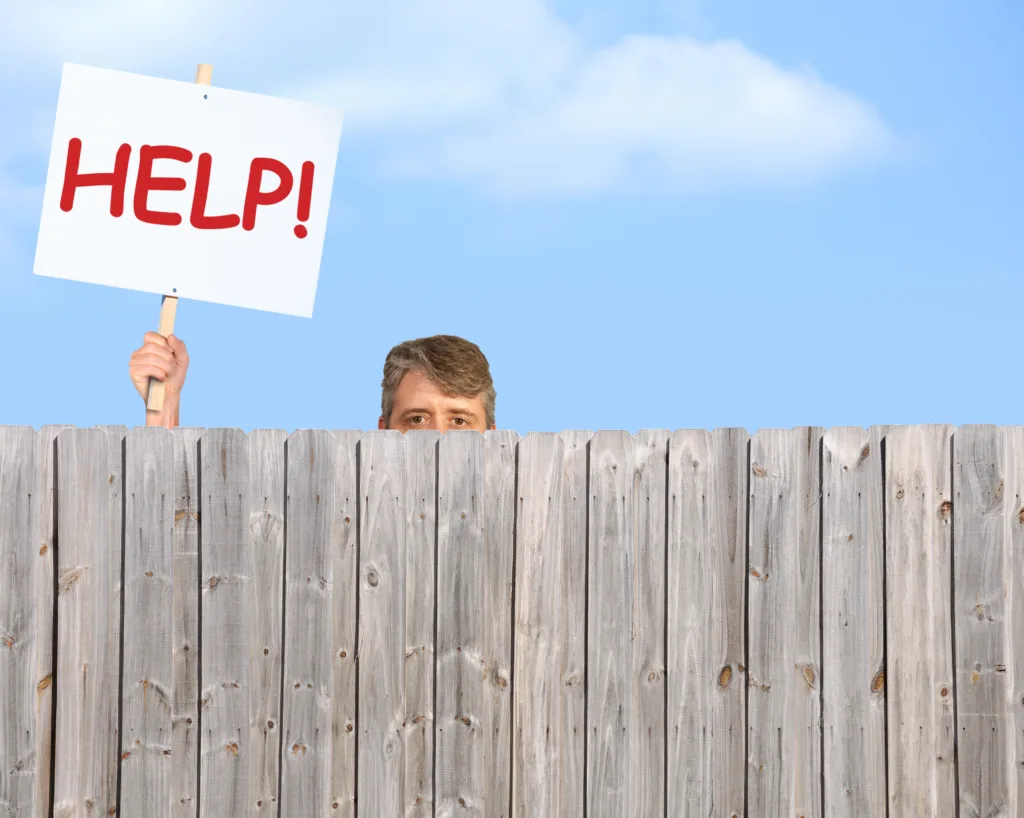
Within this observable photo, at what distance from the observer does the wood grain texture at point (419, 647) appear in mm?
3727

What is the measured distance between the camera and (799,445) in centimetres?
388

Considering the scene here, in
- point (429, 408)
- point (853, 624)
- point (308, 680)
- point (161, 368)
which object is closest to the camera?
point (308, 680)

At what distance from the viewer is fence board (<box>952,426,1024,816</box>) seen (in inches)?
152

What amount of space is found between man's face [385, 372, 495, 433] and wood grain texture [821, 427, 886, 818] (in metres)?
1.58

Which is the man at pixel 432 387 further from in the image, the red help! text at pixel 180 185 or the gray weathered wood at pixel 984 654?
the gray weathered wood at pixel 984 654

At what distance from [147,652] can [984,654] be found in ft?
9.98

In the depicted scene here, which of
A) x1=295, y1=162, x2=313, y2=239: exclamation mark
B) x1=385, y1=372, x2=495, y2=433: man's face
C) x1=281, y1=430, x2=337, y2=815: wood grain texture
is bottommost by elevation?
x1=281, y1=430, x2=337, y2=815: wood grain texture

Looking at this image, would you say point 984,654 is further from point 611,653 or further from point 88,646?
point 88,646

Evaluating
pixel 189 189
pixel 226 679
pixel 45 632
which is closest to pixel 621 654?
pixel 226 679

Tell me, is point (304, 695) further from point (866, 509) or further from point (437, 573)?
point (866, 509)

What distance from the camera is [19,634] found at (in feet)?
12.4

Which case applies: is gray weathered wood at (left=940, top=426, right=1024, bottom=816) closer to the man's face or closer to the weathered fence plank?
the weathered fence plank

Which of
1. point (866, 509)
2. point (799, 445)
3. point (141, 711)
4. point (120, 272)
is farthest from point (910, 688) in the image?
point (120, 272)

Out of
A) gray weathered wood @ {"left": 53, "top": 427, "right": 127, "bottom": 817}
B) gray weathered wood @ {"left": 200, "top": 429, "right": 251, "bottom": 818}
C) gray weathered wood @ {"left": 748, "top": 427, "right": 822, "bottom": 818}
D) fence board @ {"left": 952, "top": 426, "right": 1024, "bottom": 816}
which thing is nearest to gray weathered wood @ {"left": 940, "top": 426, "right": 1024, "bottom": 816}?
fence board @ {"left": 952, "top": 426, "right": 1024, "bottom": 816}
